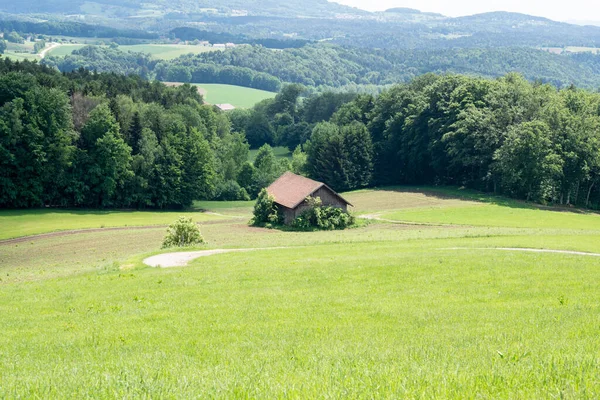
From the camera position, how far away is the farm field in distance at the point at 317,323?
957cm

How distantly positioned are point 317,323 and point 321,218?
4668 centimetres

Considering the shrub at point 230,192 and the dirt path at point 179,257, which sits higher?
the dirt path at point 179,257

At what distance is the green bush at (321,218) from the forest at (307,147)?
26284mm

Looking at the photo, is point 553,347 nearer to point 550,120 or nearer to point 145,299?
point 145,299

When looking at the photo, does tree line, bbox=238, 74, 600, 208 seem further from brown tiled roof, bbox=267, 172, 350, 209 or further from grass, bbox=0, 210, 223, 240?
grass, bbox=0, 210, 223, 240

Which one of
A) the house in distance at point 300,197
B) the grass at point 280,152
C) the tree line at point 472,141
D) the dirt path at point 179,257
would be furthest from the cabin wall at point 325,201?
the grass at point 280,152

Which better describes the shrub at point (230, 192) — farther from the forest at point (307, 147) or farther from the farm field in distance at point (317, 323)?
the farm field in distance at point (317, 323)

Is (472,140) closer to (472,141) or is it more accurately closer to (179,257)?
(472,141)

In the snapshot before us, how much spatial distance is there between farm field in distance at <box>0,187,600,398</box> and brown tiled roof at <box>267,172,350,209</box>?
924 inches

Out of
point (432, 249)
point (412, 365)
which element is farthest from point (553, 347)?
point (432, 249)

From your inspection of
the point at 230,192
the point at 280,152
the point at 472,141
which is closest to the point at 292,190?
the point at 472,141

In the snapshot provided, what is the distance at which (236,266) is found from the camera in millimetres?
30453

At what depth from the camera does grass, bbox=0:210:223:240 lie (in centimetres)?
6373

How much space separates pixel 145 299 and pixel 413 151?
8018 centimetres
